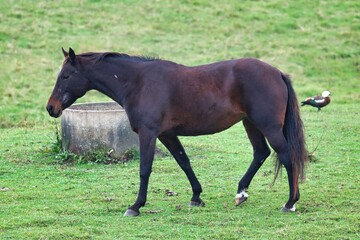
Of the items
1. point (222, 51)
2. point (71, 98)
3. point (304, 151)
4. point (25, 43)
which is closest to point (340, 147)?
point (304, 151)

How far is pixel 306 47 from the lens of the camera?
23.1m

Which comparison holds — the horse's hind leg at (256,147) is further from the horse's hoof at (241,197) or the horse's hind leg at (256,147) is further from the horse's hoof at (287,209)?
the horse's hoof at (287,209)

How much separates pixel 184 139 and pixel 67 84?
206 inches

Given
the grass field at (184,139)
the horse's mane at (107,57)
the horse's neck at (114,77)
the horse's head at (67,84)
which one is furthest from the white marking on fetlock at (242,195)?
the horse's head at (67,84)

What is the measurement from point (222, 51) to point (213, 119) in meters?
13.8


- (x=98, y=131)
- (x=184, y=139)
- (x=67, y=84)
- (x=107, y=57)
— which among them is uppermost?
(x=107, y=57)

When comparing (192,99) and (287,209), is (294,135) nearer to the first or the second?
(287,209)

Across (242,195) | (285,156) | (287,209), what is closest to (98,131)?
(242,195)

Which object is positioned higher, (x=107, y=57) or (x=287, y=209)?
(x=107, y=57)

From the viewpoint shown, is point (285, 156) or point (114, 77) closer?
point (285, 156)

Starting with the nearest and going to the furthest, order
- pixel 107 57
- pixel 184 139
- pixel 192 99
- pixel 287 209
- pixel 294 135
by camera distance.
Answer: pixel 287 209 → pixel 294 135 → pixel 192 99 → pixel 107 57 → pixel 184 139

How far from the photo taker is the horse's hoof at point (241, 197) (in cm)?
928

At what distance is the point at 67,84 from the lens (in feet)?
30.7

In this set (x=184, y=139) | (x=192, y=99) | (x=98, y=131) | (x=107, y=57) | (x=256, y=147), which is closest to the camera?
(x=192, y=99)
